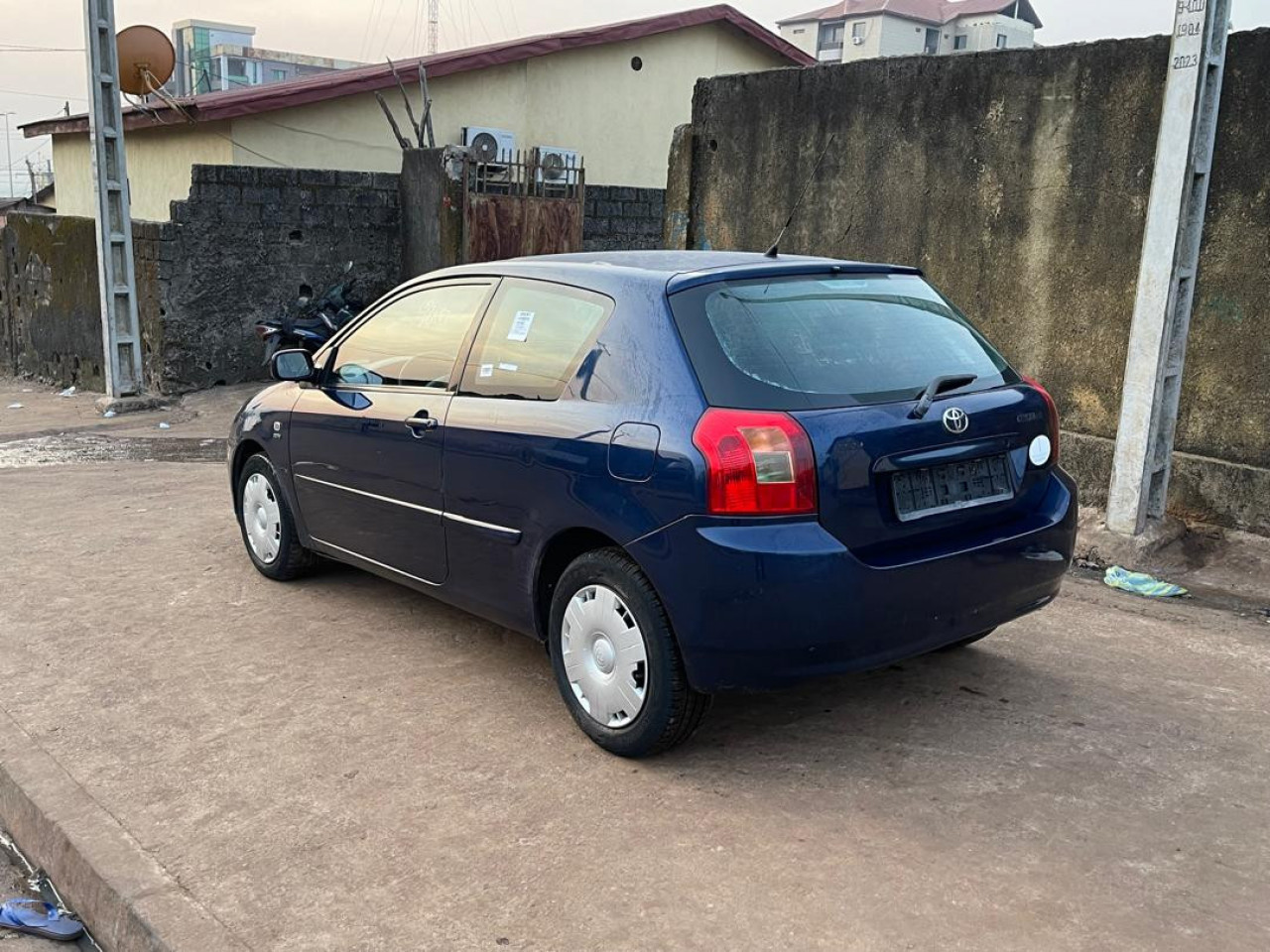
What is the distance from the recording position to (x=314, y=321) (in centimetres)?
1212

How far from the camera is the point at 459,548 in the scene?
4.45 m

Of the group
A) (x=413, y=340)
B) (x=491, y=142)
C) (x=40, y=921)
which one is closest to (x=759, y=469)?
(x=413, y=340)

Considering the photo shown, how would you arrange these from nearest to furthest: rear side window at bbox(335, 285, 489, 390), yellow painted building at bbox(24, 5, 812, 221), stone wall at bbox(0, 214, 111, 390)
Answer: rear side window at bbox(335, 285, 489, 390) < stone wall at bbox(0, 214, 111, 390) < yellow painted building at bbox(24, 5, 812, 221)

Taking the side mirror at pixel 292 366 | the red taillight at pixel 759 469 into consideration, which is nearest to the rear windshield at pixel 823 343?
the red taillight at pixel 759 469

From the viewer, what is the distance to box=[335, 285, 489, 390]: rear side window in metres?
4.64

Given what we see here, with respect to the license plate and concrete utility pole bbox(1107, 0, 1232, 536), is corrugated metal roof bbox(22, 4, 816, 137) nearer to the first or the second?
concrete utility pole bbox(1107, 0, 1232, 536)

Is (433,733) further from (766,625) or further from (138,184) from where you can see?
(138,184)

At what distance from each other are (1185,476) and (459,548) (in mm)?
4345

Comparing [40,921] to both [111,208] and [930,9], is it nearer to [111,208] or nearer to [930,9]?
[111,208]

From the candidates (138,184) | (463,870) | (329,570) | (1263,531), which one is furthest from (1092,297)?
(138,184)

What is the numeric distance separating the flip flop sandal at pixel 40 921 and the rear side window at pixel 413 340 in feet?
7.20

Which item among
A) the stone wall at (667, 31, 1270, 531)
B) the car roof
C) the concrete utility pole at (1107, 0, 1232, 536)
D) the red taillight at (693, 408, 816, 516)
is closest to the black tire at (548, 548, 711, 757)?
the red taillight at (693, 408, 816, 516)

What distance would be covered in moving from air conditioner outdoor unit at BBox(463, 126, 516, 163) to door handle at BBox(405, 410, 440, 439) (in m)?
11.3

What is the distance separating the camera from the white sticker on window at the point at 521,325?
4.32 meters
